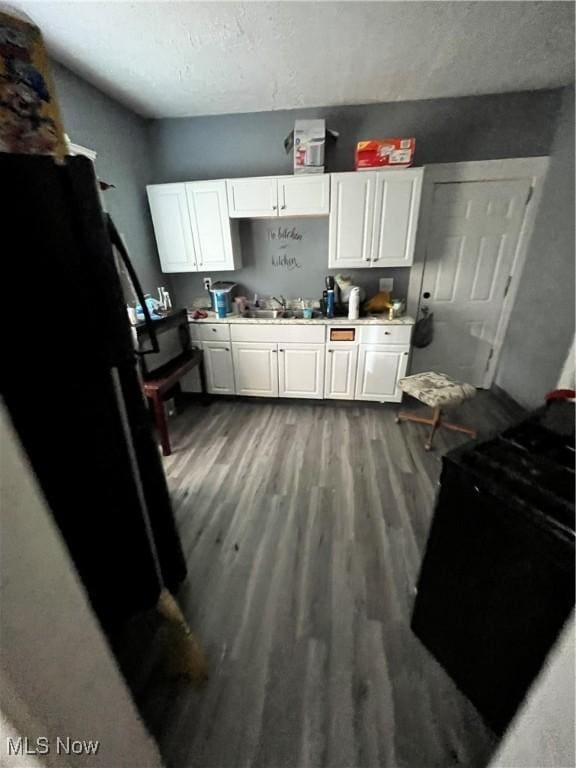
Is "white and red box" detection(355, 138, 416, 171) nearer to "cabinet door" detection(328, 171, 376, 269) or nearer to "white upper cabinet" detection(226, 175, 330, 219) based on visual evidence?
"cabinet door" detection(328, 171, 376, 269)

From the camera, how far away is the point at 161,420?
213 cm

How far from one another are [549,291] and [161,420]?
248cm

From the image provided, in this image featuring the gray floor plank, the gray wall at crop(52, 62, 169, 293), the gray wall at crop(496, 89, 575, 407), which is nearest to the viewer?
the gray floor plank

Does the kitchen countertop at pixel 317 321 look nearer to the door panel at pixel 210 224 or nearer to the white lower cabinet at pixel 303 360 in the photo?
the white lower cabinet at pixel 303 360

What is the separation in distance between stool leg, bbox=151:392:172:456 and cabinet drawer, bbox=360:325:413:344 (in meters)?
1.69

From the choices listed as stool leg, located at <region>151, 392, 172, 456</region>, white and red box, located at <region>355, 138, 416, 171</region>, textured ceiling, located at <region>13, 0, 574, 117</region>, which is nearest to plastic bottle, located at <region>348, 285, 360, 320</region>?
white and red box, located at <region>355, 138, 416, 171</region>

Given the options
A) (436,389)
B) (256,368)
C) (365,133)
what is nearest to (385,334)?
(436,389)

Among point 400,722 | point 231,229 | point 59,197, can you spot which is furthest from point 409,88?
point 400,722

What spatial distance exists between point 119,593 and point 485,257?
3.40m

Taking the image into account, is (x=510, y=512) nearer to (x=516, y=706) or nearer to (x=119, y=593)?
(x=516, y=706)

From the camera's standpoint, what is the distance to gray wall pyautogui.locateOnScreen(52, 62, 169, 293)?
6.22ft

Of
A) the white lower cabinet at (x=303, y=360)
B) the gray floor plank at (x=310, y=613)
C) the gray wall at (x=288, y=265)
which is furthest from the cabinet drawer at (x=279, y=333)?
the gray floor plank at (x=310, y=613)

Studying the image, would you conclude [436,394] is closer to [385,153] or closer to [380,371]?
[380,371]

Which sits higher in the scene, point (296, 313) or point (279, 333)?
point (296, 313)
